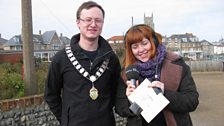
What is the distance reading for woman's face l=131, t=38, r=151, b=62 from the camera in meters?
2.37

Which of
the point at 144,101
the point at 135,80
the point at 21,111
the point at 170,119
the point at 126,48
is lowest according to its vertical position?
the point at 21,111

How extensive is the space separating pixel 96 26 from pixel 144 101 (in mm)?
683

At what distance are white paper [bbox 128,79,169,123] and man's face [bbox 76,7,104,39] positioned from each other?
57 cm

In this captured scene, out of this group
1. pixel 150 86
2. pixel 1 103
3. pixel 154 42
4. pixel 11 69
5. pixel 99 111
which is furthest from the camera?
pixel 11 69

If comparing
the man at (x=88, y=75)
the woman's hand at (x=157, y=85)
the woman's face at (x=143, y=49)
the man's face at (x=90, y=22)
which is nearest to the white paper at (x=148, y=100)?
the woman's hand at (x=157, y=85)

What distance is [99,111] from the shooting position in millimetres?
2574

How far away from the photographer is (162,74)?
91.7 inches

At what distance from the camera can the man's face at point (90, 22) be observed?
2.50 m

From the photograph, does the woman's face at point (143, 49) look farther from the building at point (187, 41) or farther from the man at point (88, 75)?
the building at point (187, 41)

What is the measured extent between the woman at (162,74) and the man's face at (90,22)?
0.82 ft

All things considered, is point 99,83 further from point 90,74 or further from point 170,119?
point 170,119

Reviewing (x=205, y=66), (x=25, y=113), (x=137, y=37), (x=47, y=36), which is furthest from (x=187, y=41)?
(x=137, y=37)

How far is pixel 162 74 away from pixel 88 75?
1.88 feet

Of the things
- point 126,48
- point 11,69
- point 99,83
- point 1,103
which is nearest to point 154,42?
point 126,48
